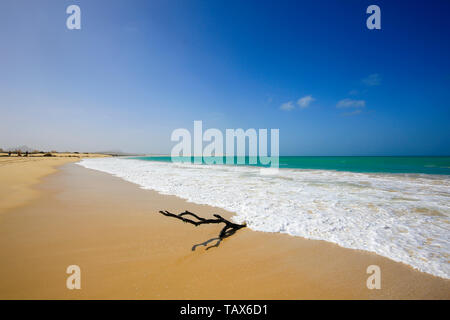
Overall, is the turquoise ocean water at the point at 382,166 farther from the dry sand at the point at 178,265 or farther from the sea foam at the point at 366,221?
the dry sand at the point at 178,265

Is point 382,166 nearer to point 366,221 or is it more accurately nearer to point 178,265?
point 366,221

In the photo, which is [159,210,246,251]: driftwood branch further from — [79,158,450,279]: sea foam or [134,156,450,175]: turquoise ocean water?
[134,156,450,175]: turquoise ocean water

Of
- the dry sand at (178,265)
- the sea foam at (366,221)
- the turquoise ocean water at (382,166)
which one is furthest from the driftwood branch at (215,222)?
the turquoise ocean water at (382,166)

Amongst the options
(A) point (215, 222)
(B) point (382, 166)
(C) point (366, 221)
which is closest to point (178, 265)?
Result: (A) point (215, 222)

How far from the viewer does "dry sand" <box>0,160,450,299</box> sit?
229cm

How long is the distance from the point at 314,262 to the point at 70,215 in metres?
6.15

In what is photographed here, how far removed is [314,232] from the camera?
4098 mm

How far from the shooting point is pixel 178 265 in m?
2.83

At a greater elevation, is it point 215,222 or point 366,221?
point 215,222

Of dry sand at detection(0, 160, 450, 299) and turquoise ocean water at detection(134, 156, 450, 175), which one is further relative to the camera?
turquoise ocean water at detection(134, 156, 450, 175)

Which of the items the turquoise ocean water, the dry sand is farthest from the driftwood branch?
the turquoise ocean water

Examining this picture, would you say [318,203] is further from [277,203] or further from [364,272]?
[364,272]
